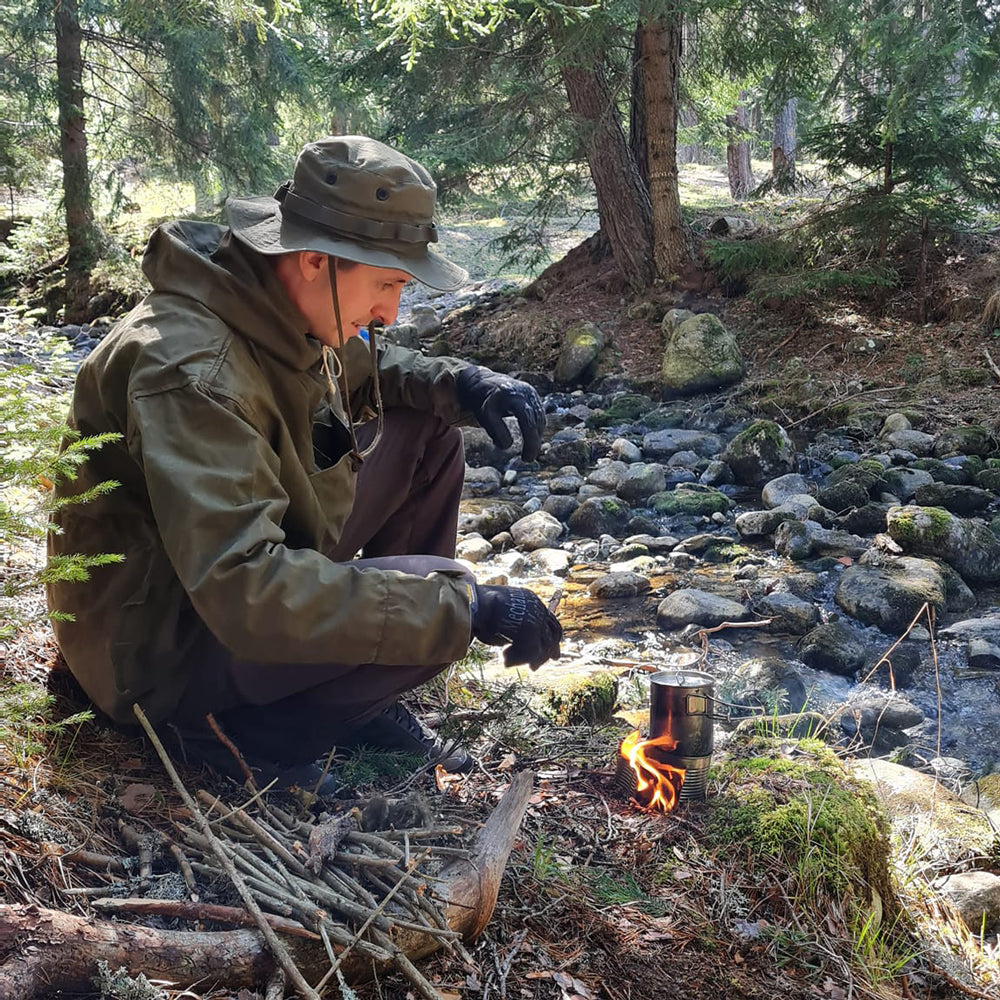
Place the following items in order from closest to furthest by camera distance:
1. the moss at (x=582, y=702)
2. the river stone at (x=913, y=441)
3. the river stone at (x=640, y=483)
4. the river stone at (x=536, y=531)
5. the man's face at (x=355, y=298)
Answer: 1. the man's face at (x=355, y=298)
2. the moss at (x=582, y=702)
3. the river stone at (x=536, y=531)
4. the river stone at (x=640, y=483)
5. the river stone at (x=913, y=441)

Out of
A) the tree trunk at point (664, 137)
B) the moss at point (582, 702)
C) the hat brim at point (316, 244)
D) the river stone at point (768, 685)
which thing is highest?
the tree trunk at point (664, 137)

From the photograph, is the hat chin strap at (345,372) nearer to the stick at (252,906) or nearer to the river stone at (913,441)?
the stick at (252,906)

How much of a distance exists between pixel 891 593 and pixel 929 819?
2480 mm

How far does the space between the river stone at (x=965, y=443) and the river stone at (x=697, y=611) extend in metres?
3.43

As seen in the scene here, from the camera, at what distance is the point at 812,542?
21.0ft

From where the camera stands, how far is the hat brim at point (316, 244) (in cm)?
224

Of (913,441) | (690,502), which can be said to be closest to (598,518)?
(690,502)

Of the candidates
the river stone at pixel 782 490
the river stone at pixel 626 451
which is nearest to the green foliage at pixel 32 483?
the river stone at pixel 782 490

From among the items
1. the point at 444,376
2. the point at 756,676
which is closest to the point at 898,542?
the point at 756,676

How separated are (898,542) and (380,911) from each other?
5.20 m

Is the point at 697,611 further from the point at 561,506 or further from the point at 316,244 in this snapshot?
the point at 316,244

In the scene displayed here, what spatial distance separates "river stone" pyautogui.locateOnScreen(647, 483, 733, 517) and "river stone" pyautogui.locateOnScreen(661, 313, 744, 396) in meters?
3.08

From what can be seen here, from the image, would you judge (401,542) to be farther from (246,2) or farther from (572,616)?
(246,2)

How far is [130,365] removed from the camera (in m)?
2.18
